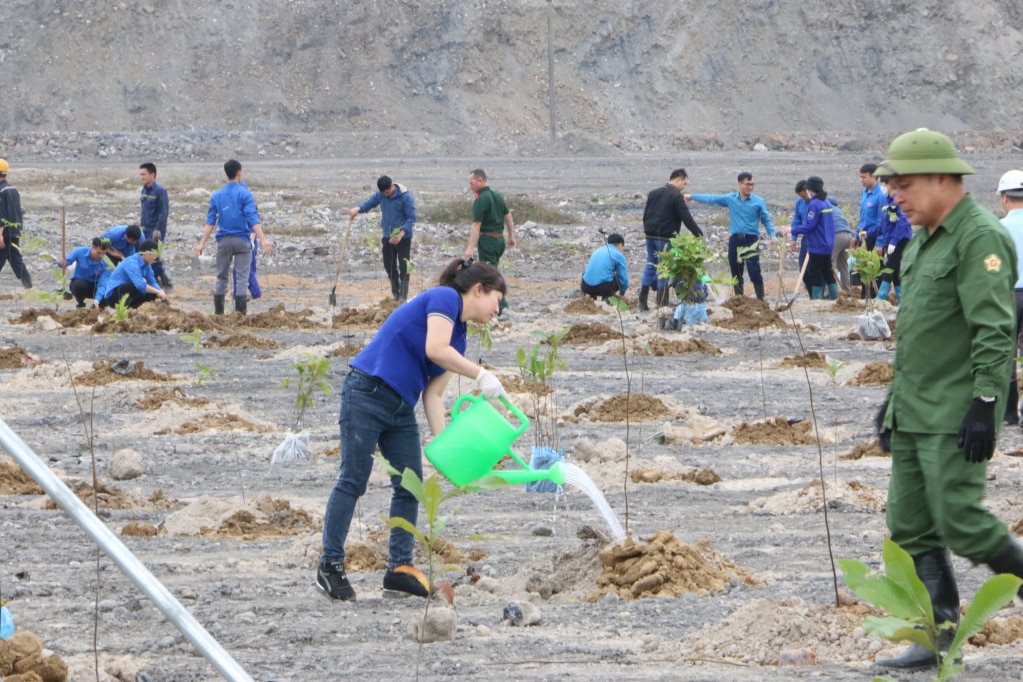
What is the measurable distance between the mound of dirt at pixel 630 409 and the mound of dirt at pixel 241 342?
4623mm

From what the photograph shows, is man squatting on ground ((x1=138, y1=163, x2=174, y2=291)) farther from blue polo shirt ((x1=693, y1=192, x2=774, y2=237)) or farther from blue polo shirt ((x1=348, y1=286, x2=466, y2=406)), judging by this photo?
blue polo shirt ((x1=348, y1=286, x2=466, y2=406))

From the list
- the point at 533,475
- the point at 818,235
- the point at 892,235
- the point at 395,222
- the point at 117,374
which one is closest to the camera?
the point at 533,475

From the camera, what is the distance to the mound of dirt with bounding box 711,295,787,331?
1468 centimetres

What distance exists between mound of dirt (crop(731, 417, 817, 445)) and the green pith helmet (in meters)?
4.95

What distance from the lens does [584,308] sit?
16.2 metres

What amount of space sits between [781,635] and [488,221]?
10.7 metres

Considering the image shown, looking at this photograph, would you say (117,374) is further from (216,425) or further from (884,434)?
(884,434)

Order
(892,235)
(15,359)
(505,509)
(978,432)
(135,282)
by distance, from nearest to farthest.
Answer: (978,432), (505,509), (15,359), (892,235), (135,282)

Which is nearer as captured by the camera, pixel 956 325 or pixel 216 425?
pixel 956 325

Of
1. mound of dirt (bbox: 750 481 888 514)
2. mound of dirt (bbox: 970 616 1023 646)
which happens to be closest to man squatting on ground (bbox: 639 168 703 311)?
mound of dirt (bbox: 750 481 888 514)

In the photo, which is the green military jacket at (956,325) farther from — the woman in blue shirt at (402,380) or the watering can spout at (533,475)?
the woman in blue shirt at (402,380)

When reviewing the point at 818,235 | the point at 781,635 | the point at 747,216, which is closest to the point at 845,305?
the point at 818,235

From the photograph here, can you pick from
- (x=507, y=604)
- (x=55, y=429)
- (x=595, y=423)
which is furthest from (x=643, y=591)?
(x=55, y=429)

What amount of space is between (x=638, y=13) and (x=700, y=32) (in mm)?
2533
